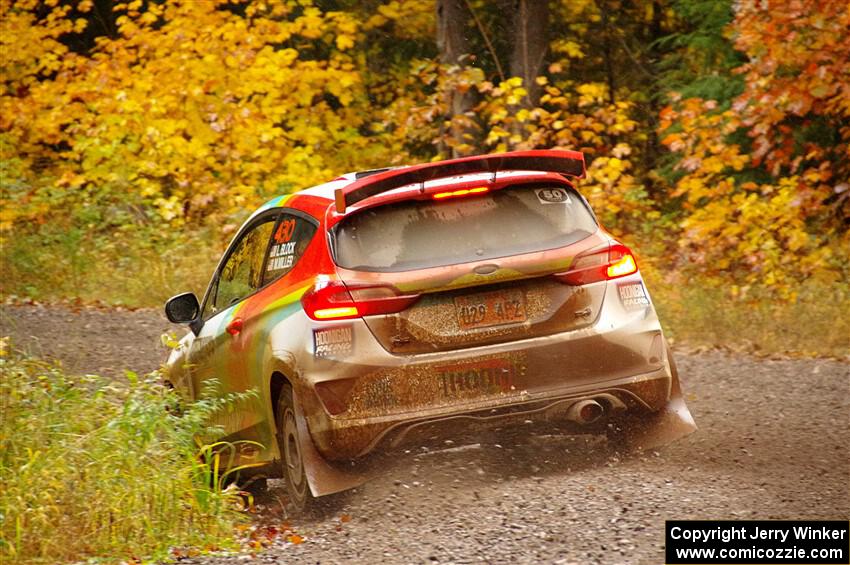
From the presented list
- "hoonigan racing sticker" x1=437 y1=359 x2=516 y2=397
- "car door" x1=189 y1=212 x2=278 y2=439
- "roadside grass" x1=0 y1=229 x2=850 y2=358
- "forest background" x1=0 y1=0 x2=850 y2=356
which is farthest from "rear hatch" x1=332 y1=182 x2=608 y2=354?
"forest background" x1=0 y1=0 x2=850 y2=356

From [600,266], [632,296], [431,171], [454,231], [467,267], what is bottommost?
[632,296]

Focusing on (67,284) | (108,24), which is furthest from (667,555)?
(108,24)

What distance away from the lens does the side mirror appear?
8000 mm

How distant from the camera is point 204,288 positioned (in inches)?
662

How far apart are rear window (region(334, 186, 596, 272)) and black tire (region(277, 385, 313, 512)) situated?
0.85m

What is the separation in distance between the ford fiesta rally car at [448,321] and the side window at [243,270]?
0.63 m

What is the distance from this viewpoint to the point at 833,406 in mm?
9320

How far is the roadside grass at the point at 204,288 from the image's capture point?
12.5 metres

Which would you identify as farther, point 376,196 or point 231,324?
point 231,324

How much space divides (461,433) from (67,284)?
487 inches

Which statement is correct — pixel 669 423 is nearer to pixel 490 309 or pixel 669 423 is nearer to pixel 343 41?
pixel 490 309

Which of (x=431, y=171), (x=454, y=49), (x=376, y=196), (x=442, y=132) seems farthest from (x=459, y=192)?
(x=442, y=132)

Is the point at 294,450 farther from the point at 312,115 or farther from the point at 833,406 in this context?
the point at 312,115

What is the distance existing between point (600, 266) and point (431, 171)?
3.17 ft
